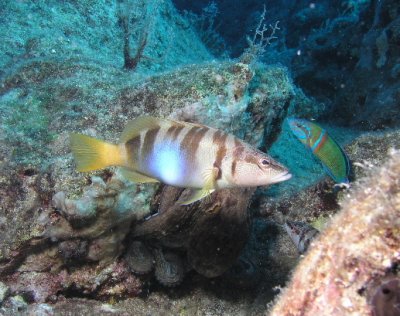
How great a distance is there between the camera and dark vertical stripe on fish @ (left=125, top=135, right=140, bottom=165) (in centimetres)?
255

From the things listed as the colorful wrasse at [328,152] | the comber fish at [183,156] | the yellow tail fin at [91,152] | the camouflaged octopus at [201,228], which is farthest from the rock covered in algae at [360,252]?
the colorful wrasse at [328,152]

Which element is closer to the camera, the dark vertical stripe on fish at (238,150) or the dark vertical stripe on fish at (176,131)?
the dark vertical stripe on fish at (238,150)

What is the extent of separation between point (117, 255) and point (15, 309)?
1034 millimetres

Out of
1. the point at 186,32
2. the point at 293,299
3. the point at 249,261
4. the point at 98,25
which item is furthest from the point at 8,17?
the point at 293,299

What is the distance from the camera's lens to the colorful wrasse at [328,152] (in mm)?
4027

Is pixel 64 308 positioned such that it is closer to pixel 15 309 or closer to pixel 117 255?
pixel 15 309

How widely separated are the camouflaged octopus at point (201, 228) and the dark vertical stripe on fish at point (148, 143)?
3.73 feet

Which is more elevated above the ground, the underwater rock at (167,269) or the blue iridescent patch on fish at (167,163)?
the blue iridescent patch on fish at (167,163)

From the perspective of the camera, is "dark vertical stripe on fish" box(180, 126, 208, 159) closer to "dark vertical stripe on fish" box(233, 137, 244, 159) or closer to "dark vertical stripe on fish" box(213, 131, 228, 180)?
"dark vertical stripe on fish" box(213, 131, 228, 180)

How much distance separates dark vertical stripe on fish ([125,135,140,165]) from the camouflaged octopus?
3.68ft

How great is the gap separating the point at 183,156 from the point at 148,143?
29cm

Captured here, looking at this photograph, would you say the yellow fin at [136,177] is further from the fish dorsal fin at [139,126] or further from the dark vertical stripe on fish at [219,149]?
the dark vertical stripe on fish at [219,149]

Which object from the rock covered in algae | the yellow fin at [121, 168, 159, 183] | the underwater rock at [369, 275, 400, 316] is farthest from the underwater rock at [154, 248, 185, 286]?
the underwater rock at [369, 275, 400, 316]

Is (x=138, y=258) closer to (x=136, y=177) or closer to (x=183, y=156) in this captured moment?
(x=136, y=177)
